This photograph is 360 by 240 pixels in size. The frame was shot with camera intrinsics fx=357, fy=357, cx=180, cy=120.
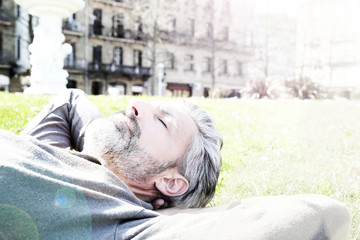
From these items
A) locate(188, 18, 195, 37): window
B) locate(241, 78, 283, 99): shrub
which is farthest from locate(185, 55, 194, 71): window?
locate(241, 78, 283, 99): shrub

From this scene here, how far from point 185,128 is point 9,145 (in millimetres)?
902

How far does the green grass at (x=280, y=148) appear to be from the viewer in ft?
8.21

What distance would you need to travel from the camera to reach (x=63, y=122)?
2.52 m

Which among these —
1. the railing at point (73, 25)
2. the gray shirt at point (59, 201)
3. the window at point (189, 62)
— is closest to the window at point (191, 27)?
the window at point (189, 62)

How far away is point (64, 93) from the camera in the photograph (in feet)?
9.37

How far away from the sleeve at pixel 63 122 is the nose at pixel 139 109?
0.61m

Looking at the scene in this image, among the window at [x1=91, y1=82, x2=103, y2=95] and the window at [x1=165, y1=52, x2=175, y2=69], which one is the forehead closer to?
the window at [x1=91, y1=82, x2=103, y2=95]

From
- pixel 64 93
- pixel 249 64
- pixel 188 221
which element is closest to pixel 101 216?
pixel 188 221

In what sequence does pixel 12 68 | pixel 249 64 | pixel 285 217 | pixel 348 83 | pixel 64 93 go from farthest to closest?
pixel 348 83
pixel 249 64
pixel 12 68
pixel 64 93
pixel 285 217

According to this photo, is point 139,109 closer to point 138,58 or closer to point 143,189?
point 143,189

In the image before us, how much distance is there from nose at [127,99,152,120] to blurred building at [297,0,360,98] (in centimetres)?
4192

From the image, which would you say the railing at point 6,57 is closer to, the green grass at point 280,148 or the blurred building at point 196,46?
the blurred building at point 196,46

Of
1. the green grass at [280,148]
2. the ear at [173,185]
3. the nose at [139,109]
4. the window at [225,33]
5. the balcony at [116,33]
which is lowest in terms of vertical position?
the green grass at [280,148]

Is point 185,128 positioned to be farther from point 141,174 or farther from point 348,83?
point 348,83
